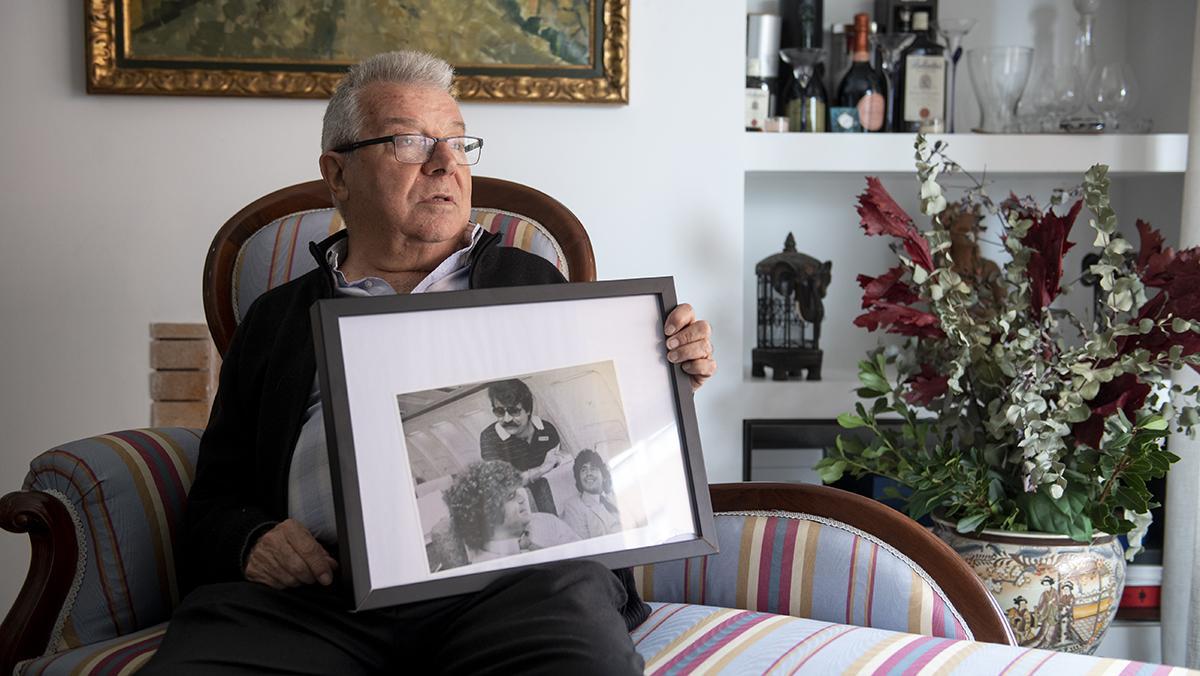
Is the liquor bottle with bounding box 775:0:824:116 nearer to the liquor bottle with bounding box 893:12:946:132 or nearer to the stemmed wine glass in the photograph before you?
the liquor bottle with bounding box 893:12:946:132

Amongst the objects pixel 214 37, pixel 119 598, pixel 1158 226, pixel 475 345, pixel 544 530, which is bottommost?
pixel 119 598

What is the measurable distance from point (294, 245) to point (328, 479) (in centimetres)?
58

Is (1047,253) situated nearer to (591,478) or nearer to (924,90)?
(924,90)

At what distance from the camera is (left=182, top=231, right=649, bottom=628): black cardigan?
1.37 meters

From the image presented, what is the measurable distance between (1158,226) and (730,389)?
122 centimetres

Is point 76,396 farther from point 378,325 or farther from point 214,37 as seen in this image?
point 378,325

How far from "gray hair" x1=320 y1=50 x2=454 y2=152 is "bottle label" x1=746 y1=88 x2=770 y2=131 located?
114cm

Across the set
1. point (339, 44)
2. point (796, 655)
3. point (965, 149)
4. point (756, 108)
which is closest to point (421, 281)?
point (796, 655)

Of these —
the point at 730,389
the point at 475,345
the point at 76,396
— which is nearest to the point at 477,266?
the point at 475,345

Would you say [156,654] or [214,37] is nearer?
[156,654]

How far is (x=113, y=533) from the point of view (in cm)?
138

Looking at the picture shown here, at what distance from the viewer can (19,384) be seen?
2371mm

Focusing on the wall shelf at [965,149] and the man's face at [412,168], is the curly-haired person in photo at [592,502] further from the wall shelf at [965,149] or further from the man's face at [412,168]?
the wall shelf at [965,149]

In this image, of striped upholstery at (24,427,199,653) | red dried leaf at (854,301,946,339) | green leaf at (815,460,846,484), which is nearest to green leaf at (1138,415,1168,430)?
red dried leaf at (854,301,946,339)
